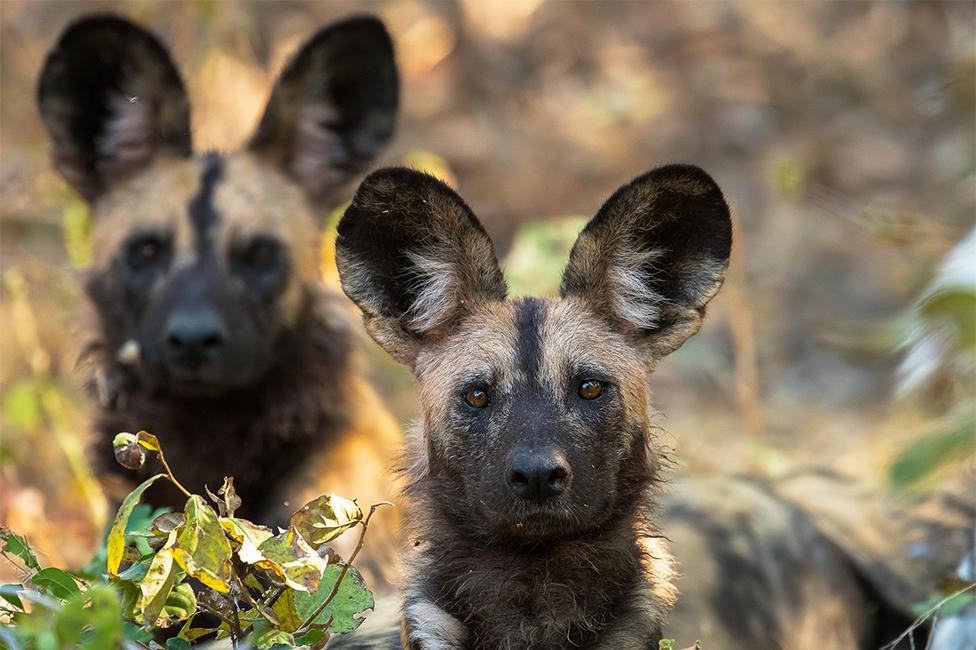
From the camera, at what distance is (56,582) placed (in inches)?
125

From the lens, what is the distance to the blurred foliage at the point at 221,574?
3.06 meters

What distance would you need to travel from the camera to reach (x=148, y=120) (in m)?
5.76

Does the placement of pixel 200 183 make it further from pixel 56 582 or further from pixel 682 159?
pixel 682 159

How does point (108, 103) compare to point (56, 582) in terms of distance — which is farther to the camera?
point (108, 103)

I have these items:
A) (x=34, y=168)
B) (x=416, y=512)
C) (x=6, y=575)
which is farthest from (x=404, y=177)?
(x=34, y=168)

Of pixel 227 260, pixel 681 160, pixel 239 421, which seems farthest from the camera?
pixel 681 160

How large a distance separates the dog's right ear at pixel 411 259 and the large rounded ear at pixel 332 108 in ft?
6.81

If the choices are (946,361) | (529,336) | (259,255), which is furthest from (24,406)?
(946,361)

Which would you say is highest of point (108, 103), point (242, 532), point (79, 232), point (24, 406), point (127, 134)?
point (108, 103)

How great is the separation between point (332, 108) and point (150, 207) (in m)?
0.91

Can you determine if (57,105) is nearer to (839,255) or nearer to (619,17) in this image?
(839,255)

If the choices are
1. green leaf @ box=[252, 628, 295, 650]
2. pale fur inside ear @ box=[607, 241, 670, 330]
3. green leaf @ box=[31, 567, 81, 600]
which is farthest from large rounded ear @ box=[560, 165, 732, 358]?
green leaf @ box=[31, 567, 81, 600]

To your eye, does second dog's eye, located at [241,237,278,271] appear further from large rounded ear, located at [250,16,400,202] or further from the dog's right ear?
the dog's right ear

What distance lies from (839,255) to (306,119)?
544cm
